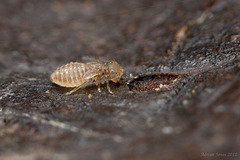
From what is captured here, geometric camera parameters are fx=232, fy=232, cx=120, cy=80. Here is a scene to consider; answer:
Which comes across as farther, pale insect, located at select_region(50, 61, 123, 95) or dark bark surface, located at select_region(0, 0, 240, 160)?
pale insect, located at select_region(50, 61, 123, 95)

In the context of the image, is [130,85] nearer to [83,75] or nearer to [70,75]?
[83,75]

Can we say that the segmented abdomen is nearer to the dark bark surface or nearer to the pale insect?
the pale insect

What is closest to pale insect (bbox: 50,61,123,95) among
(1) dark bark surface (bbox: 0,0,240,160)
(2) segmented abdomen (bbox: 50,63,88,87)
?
(2) segmented abdomen (bbox: 50,63,88,87)

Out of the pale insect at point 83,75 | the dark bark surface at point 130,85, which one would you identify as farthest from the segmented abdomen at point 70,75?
the dark bark surface at point 130,85

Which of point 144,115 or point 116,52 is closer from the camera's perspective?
point 144,115

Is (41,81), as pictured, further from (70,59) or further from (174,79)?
(174,79)

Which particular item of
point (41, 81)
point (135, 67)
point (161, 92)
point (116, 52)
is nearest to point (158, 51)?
point (135, 67)

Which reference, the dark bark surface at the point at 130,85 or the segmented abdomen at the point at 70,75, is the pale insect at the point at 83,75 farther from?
the dark bark surface at the point at 130,85
